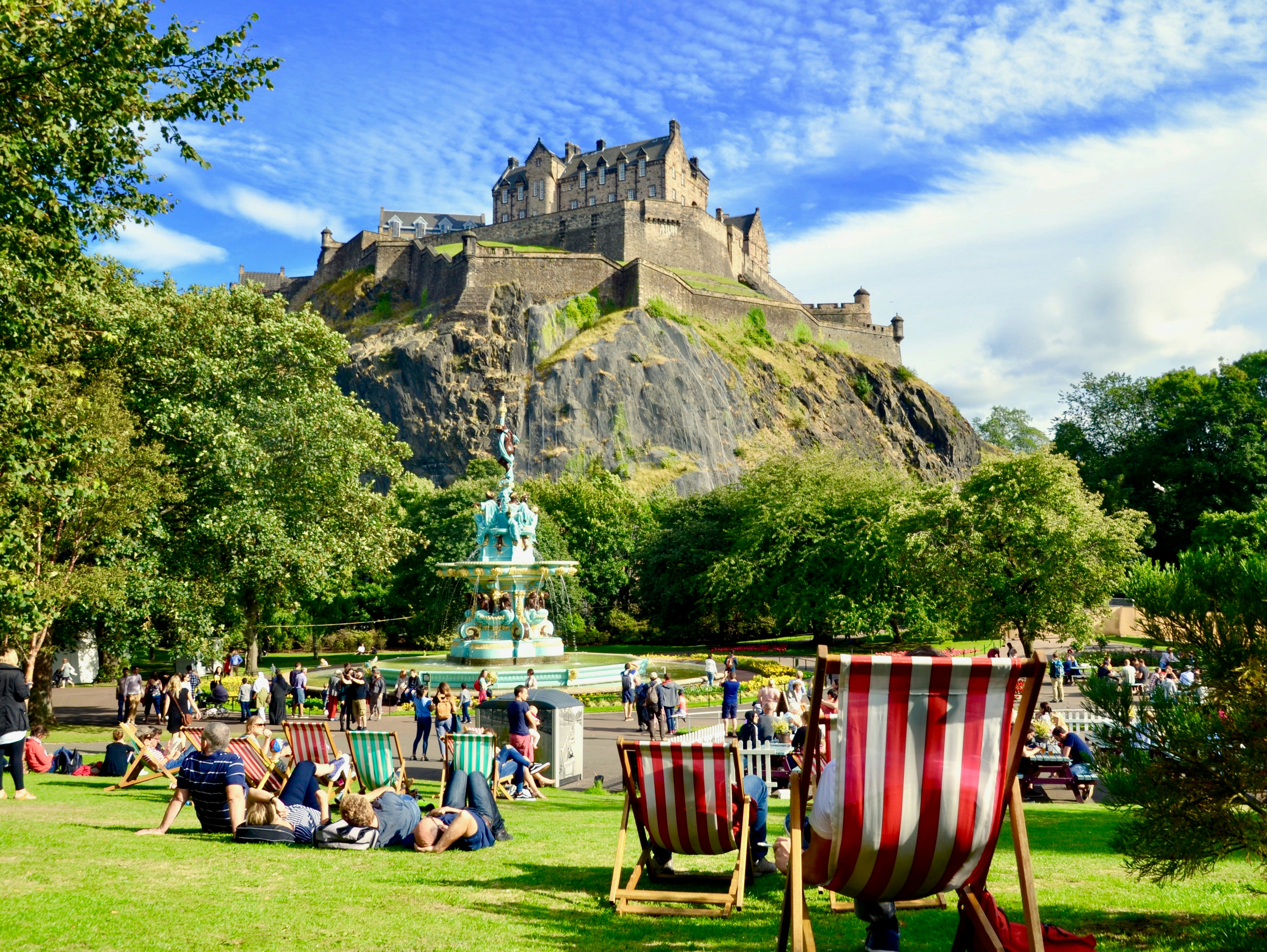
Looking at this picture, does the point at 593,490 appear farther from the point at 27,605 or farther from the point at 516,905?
the point at 516,905

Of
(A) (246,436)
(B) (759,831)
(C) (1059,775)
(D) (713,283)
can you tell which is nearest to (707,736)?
(C) (1059,775)

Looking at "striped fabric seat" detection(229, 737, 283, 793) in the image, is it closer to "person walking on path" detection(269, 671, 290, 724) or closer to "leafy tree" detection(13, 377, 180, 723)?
"leafy tree" detection(13, 377, 180, 723)

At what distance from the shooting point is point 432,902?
5551 millimetres

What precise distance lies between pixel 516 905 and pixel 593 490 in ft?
158

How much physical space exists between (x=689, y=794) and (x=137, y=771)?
8.95 meters

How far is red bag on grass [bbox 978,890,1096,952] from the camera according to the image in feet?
12.9

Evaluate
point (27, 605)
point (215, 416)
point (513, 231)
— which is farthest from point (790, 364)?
point (27, 605)

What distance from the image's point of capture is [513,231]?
3669 inches

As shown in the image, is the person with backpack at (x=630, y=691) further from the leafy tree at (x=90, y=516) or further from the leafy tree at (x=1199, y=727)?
the leafy tree at (x=1199, y=727)

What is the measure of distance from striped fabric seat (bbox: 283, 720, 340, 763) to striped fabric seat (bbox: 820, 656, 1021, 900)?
23.2 ft

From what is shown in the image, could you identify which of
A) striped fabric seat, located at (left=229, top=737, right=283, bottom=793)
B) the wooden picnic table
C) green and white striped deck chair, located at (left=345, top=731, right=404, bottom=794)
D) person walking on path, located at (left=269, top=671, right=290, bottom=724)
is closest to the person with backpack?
person walking on path, located at (left=269, top=671, right=290, bottom=724)

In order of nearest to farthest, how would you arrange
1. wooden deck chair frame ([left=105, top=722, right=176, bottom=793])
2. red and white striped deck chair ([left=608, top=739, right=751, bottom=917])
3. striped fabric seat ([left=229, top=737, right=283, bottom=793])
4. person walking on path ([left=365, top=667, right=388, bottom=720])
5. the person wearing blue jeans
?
1. red and white striped deck chair ([left=608, top=739, right=751, bottom=917])
2. the person wearing blue jeans
3. striped fabric seat ([left=229, top=737, right=283, bottom=793])
4. wooden deck chair frame ([left=105, top=722, right=176, bottom=793])
5. person walking on path ([left=365, top=667, right=388, bottom=720])

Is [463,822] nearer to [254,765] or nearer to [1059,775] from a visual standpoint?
[254,765]

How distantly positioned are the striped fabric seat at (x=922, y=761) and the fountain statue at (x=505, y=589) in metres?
22.4
